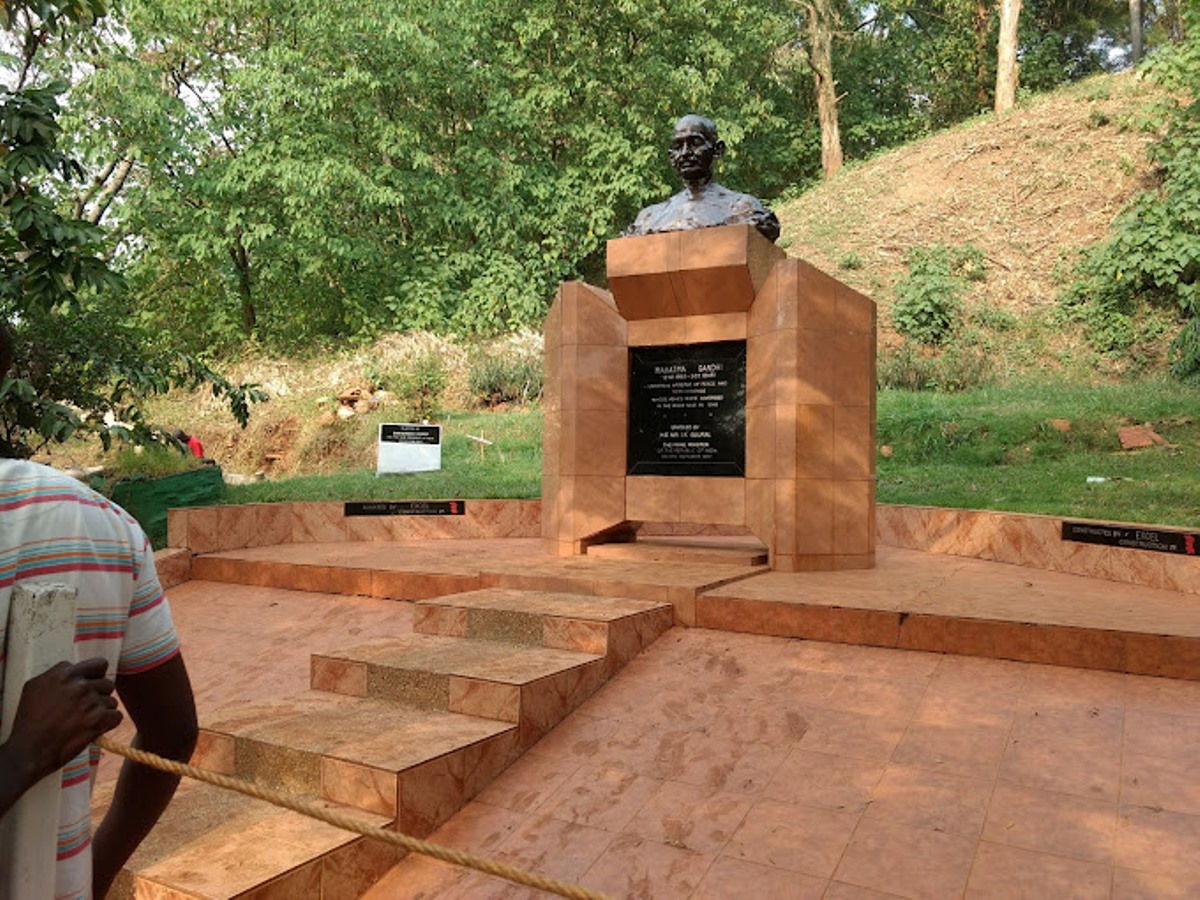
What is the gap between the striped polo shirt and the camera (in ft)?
4.76

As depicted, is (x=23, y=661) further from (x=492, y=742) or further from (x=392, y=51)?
(x=392, y=51)

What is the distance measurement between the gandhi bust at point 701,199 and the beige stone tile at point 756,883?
505cm

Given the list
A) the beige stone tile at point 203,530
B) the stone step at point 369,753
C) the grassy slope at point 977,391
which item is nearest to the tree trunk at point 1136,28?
the grassy slope at point 977,391

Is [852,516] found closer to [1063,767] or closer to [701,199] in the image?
[701,199]

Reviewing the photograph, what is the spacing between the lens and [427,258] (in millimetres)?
22703

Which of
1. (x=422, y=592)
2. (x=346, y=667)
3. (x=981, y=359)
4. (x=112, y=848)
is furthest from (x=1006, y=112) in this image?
(x=112, y=848)

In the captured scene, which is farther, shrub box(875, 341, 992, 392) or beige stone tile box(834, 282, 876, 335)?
shrub box(875, 341, 992, 392)

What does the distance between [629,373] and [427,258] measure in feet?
52.3

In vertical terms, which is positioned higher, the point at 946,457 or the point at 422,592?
the point at 946,457

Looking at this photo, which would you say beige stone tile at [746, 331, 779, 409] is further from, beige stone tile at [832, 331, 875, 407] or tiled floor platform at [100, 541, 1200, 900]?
tiled floor platform at [100, 541, 1200, 900]

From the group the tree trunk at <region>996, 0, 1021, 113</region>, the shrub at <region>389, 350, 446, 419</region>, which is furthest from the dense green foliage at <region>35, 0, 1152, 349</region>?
the tree trunk at <region>996, 0, 1021, 113</region>

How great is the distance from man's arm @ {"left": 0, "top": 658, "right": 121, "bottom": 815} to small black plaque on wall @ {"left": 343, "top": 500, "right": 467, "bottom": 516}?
322 inches

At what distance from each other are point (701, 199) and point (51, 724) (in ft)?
22.5

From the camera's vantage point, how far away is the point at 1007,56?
2558 cm
